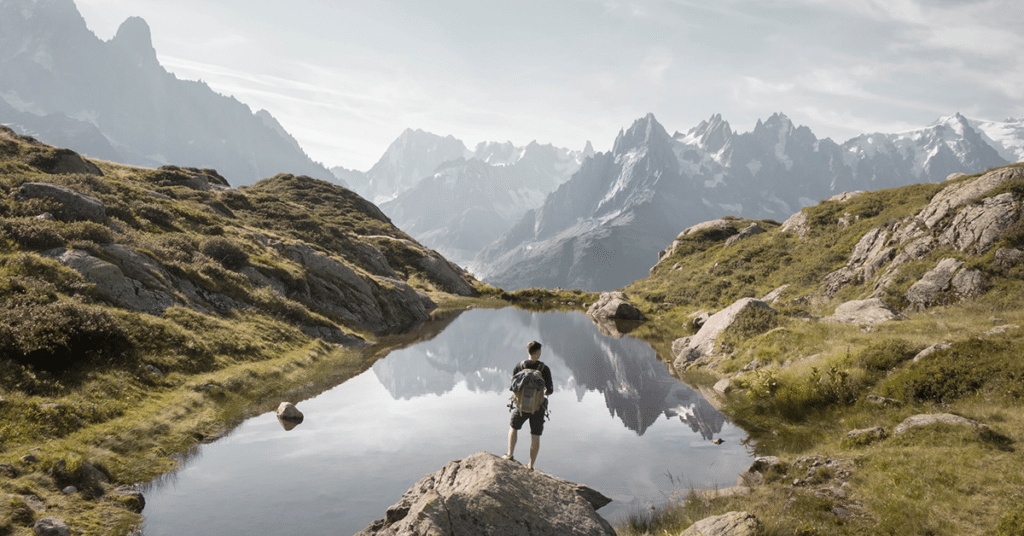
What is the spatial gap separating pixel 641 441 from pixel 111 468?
1669 cm

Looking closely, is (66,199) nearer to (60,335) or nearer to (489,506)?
(60,335)

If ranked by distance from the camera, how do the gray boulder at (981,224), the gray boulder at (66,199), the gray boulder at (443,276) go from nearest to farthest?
the gray boulder at (66,199) < the gray boulder at (981,224) < the gray boulder at (443,276)

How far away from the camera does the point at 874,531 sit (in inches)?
396

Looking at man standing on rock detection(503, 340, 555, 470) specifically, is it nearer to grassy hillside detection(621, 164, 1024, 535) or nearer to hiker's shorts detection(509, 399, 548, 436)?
hiker's shorts detection(509, 399, 548, 436)

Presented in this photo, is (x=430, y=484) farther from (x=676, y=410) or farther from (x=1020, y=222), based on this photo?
(x=1020, y=222)

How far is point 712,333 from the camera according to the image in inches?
1281

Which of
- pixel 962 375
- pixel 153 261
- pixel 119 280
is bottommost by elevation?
pixel 962 375

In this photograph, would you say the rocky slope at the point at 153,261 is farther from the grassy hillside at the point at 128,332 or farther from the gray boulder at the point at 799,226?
the gray boulder at the point at 799,226

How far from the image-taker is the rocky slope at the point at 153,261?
22.4 m

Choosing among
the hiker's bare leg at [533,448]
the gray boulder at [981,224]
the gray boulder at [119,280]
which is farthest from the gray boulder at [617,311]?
the hiker's bare leg at [533,448]

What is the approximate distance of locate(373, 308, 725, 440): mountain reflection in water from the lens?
23016 millimetres

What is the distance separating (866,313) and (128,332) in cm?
3762

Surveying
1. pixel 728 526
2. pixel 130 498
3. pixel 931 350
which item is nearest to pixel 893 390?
pixel 931 350

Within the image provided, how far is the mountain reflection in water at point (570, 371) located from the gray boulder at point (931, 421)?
20.4ft
